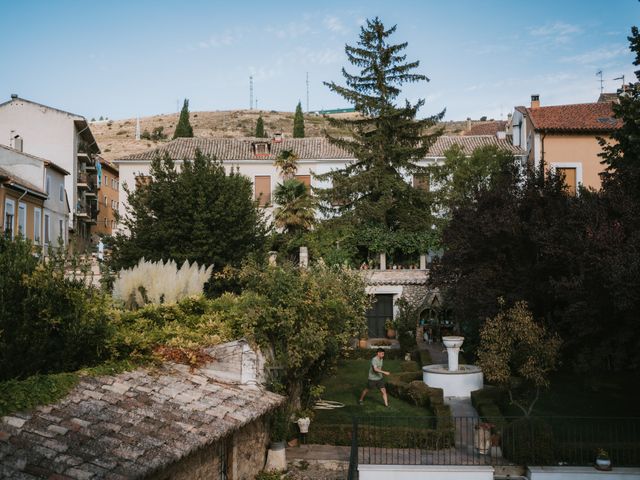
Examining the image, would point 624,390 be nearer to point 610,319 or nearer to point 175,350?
point 610,319

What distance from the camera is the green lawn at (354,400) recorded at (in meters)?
17.9

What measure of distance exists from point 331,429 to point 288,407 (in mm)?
1421

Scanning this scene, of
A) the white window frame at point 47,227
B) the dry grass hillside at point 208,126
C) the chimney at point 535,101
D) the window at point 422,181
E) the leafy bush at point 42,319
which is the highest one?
A: the dry grass hillside at point 208,126

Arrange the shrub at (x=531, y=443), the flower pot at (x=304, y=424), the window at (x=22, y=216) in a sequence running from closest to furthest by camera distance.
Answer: the shrub at (x=531, y=443) < the flower pot at (x=304, y=424) < the window at (x=22, y=216)

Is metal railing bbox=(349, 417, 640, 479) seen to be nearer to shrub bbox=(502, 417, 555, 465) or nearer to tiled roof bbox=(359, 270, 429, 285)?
shrub bbox=(502, 417, 555, 465)

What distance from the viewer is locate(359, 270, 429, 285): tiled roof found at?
34.0 m

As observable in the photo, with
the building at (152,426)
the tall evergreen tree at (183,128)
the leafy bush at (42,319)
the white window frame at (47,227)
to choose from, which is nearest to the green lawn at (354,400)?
the building at (152,426)

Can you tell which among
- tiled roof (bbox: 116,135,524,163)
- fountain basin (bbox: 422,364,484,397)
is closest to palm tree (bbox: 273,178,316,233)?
tiled roof (bbox: 116,135,524,163)

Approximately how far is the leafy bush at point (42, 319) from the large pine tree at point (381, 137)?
79.2 ft

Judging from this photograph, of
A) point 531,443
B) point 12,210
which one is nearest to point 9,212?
point 12,210

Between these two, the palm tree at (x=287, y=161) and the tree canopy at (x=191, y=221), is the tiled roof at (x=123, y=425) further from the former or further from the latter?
the palm tree at (x=287, y=161)

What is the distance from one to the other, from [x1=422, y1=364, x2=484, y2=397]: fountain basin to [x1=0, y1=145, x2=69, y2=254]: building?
18.5 m

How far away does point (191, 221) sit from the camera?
25.3 metres

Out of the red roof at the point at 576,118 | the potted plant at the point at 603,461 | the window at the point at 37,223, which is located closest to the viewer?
the potted plant at the point at 603,461
